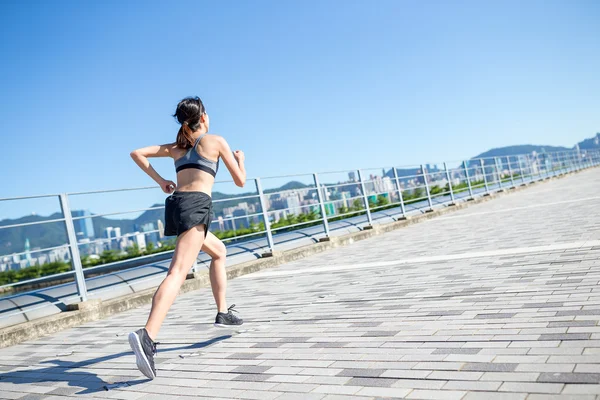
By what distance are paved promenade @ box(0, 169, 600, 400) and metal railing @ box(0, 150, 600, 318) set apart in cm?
121

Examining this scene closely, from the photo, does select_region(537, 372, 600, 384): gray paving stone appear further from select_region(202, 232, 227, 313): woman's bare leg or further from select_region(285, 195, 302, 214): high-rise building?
select_region(285, 195, 302, 214): high-rise building

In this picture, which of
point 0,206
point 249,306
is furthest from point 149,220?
point 249,306

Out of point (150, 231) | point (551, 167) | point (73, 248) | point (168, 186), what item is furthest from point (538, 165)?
point (168, 186)

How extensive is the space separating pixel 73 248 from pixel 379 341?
14.1 ft

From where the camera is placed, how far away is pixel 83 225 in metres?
7.18

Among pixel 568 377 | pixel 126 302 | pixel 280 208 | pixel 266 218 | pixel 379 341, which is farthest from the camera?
pixel 280 208

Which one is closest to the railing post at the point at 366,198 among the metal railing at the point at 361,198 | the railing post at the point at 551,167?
the metal railing at the point at 361,198

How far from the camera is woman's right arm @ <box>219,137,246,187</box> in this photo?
11.5ft

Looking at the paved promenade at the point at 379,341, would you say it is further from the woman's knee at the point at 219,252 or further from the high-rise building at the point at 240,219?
the high-rise building at the point at 240,219

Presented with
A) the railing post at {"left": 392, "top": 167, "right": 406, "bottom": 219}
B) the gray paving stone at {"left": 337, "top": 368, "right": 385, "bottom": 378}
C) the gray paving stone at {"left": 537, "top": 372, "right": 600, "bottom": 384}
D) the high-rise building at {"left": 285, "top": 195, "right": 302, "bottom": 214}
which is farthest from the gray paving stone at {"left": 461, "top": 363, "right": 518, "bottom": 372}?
the railing post at {"left": 392, "top": 167, "right": 406, "bottom": 219}

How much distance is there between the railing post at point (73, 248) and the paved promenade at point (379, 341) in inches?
22.9

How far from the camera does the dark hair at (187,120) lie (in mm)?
3566

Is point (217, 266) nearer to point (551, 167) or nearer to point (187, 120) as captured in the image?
point (187, 120)

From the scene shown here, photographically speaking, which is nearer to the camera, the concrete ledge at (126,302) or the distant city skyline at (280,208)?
the concrete ledge at (126,302)
